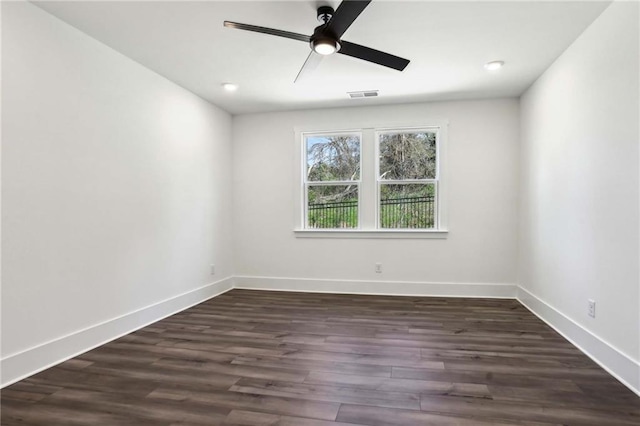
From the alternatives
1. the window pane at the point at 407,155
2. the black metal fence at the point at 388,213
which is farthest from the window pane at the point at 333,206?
the window pane at the point at 407,155

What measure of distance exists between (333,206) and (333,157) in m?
0.69

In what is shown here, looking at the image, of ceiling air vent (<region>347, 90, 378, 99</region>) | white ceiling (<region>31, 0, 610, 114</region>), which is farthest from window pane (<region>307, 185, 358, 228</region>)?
white ceiling (<region>31, 0, 610, 114</region>)

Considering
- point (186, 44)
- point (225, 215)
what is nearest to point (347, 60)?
point (186, 44)

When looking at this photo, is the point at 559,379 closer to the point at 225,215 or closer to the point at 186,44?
the point at 186,44

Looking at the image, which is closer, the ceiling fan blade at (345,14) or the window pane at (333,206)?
the ceiling fan blade at (345,14)

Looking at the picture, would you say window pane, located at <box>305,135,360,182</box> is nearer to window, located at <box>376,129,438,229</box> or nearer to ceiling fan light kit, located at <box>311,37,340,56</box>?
window, located at <box>376,129,438,229</box>

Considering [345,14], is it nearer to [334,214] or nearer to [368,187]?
[368,187]

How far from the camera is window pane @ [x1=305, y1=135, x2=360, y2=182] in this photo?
4.86 m

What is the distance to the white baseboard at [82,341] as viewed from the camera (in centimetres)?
224

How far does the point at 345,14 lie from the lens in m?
2.08

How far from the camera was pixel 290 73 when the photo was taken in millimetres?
3588

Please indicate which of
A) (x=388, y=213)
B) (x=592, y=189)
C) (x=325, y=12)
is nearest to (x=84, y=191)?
(x=325, y=12)

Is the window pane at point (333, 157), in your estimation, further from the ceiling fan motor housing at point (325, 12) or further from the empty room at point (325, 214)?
the ceiling fan motor housing at point (325, 12)

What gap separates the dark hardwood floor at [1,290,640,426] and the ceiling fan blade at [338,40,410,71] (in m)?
2.19
